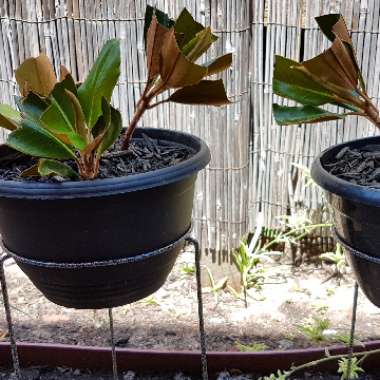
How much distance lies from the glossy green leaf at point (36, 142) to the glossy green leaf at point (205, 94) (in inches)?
8.8

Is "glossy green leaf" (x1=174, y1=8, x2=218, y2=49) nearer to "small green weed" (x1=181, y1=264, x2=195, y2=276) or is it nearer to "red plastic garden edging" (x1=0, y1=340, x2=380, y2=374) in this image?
"red plastic garden edging" (x1=0, y1=340, x2=380, y2=374)

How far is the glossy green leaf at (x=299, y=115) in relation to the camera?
0.94m

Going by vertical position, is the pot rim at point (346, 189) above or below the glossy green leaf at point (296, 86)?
below

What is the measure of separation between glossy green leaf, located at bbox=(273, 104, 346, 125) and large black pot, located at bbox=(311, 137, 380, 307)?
83 millimetres

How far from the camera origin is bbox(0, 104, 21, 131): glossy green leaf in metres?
0.94

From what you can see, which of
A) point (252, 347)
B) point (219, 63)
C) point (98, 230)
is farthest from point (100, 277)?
point (252, 347)

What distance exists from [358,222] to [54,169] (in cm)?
50

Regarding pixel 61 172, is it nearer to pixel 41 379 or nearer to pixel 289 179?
pixel 41 379

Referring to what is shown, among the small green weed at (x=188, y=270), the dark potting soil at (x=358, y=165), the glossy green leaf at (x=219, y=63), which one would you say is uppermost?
the glossy green leaf at (x=219, y=63)

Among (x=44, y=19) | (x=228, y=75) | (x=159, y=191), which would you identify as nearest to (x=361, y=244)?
(x=159, y=191)

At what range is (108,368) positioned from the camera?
1.58 m

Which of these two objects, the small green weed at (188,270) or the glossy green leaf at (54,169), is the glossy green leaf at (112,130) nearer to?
the glossy green leaf at (54,169)

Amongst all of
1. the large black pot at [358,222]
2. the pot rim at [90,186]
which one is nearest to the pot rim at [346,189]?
the large black pot at [358,222]

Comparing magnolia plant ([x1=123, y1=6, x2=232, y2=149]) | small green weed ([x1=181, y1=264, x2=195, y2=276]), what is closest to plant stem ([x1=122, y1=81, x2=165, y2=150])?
magnolia plant ([x1=123, y1=6, x2=232, y2=149])
